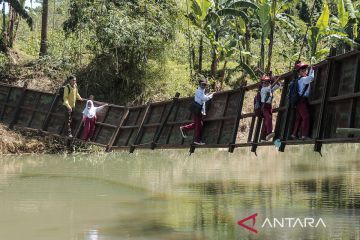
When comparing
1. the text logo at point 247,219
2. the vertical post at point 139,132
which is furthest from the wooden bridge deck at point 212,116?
the text logo at point 247,219

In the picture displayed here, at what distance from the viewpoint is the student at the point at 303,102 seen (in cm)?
834

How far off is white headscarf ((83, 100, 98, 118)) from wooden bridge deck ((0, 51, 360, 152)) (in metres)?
0.25

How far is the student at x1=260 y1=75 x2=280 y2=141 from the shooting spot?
9.36 meters

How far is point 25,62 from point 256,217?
1588 centimetres

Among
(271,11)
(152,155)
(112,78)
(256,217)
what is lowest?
(256,217)

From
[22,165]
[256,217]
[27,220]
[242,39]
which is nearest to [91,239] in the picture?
[27,220]

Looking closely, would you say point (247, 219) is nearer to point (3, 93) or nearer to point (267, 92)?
point (267, 92)

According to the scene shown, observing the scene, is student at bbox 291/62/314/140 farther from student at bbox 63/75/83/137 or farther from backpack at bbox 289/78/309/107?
student at bbox 63/75/83/137

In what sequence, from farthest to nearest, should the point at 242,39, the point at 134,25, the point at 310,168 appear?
the point at 242,39 → the point at 134,25 → the point at 310,168

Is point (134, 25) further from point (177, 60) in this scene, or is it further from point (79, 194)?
point (79, 194)

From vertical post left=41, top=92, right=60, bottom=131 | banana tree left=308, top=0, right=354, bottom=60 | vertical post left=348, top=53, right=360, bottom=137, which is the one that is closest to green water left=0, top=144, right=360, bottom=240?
vertical post left=41, top=92, right=60, bottom=131

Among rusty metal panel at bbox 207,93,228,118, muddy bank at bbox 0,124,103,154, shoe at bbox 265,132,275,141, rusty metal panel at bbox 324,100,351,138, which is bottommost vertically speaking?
muddy bank at bbox 0,124,103,154

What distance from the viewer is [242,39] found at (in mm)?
23312

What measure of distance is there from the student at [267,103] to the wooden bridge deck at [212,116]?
142 mm
